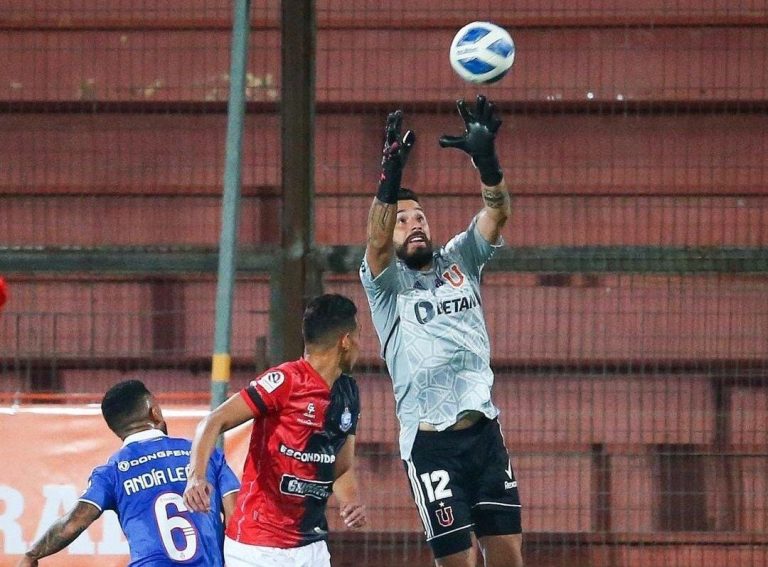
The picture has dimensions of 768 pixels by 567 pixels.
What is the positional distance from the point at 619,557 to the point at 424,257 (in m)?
3.00

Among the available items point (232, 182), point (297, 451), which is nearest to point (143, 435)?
point (297, 451)

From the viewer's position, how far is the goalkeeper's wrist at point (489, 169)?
6422 millimetres

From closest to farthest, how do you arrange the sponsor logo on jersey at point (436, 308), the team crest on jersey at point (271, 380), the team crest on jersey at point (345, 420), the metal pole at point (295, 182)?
the team crest on jersey at point (271, 380) → the team crest on jersey at point (345, 420) → the sponsor logo on jersey at point (436, 308) → the metal pole at point (295, 182)

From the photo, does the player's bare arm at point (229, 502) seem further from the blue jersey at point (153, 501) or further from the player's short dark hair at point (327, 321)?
the player's short dark hair at point (327, 321)

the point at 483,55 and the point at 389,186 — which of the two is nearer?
the point at 389,186

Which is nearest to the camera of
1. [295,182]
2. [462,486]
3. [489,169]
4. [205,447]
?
[205,447]

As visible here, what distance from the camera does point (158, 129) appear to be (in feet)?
30.3

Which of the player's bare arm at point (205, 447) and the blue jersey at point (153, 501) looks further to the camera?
the blue jersey at point (153, 501)

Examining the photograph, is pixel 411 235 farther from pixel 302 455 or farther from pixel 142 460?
pixel 142 460

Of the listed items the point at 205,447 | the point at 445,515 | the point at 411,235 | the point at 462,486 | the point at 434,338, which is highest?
the point at 411,235

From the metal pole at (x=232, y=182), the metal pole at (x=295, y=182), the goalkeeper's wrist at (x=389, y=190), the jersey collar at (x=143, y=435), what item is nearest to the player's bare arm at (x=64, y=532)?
the jersey collar at (x=143, y=435)

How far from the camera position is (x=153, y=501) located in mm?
5695

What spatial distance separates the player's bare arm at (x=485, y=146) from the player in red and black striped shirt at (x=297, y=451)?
1.09 m

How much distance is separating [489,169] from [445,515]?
1680 millimetres
